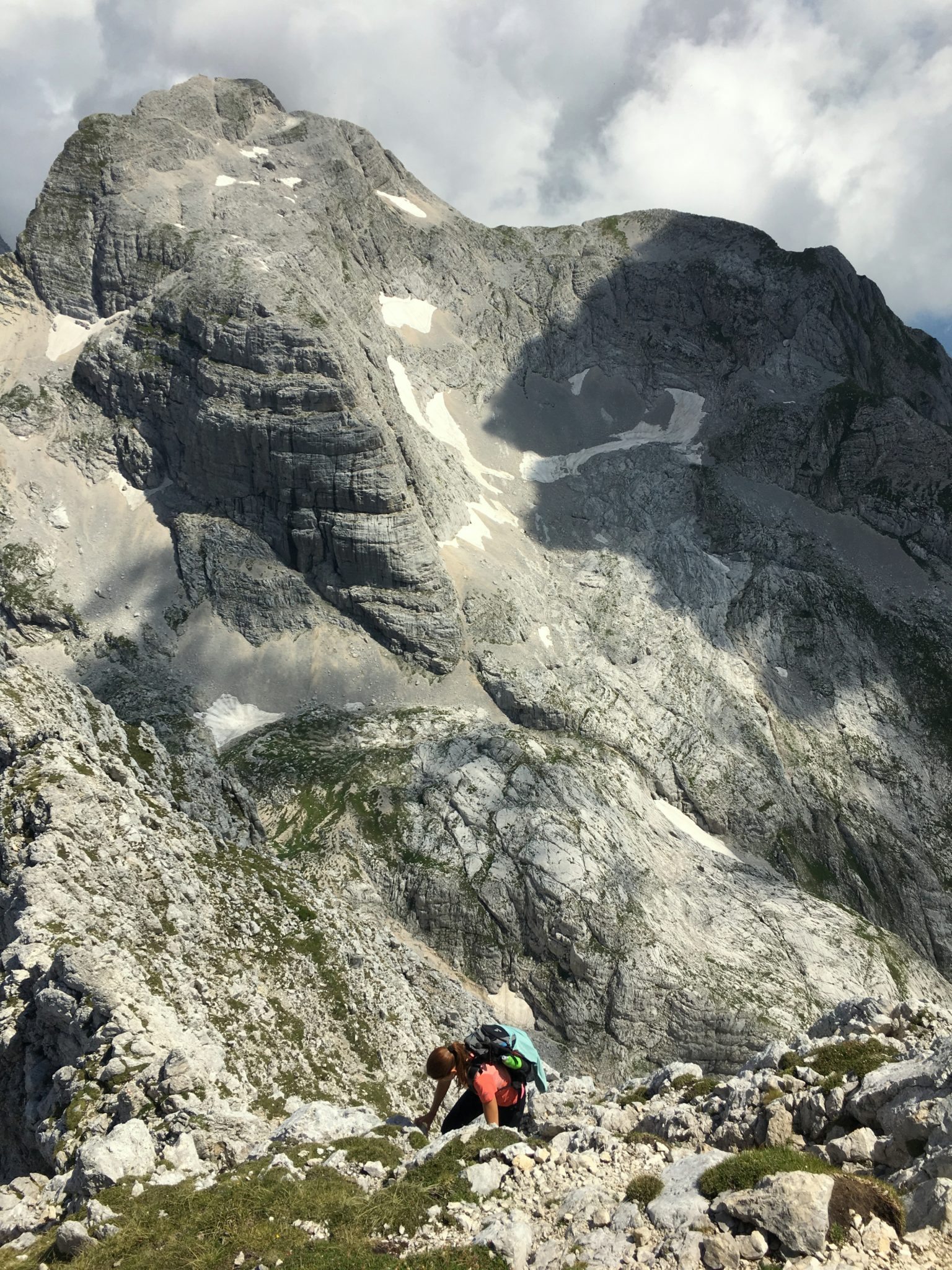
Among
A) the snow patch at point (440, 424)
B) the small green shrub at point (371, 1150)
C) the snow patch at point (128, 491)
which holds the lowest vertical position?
the small green shrub at point (371, 1150)

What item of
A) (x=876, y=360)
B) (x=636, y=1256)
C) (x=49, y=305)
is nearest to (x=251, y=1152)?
(x=636, y=1256)

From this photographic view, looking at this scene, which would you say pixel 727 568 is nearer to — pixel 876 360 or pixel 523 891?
pixel 523 891

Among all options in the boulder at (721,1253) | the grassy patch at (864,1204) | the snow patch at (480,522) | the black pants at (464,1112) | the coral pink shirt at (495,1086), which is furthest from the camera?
the snow patch at (480,522)

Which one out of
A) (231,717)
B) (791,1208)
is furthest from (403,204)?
(791,1208)

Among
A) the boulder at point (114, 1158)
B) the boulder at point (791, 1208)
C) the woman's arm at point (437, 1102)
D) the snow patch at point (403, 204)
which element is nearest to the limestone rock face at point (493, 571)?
the snow patch at point (403, 204)

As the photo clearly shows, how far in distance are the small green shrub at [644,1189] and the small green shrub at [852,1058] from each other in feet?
14.0

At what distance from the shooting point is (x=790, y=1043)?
20.0 meters

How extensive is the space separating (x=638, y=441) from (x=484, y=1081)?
11975cm

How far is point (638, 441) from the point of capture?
125 metres

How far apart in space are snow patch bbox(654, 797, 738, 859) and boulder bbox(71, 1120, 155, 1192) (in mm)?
70268

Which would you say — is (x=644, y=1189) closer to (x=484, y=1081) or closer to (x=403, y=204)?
(x=484, y=1081)

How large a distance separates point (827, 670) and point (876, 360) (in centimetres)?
7834

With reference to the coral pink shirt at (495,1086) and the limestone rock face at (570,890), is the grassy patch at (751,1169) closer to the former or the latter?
the coral pink shirt at (495,1086)

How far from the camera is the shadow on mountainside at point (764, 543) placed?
87062mm
